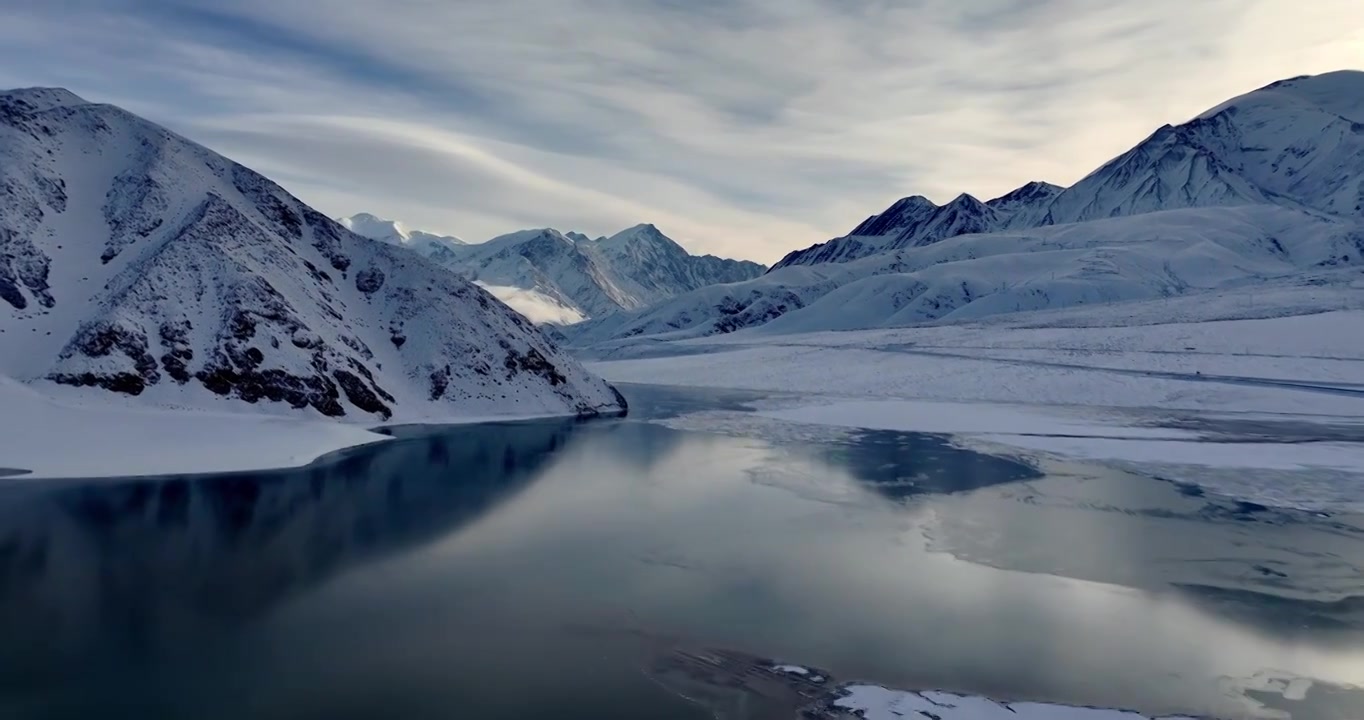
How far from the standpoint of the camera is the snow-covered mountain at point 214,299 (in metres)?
55.6

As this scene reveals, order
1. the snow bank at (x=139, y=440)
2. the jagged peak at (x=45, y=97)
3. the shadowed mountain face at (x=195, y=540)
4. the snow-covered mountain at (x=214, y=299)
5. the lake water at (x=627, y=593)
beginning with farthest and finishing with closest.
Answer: the jagged peak at (x=45, y=97) → the snow-covered mountain at (x=214, y=299) → the snow bank at (x=139, y=440) → the shadowed mountain face at (x=195, y=540) → the lake water at (x=627, y=593)

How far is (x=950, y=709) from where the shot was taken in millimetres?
17547

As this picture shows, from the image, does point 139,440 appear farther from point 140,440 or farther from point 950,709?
point 950,709

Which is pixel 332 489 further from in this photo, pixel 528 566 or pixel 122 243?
pixel 122 243

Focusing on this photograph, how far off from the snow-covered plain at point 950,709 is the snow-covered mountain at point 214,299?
50.8 meters

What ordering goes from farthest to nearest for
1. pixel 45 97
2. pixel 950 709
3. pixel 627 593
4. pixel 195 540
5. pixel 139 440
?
pixel 45 97 < pixel 139 440 < pixel 195 540 < pixel 627 593 < pixel 950 709

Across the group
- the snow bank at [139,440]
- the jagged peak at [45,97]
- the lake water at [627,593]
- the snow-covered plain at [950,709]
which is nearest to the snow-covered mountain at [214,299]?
the jagged peak at [45,97]

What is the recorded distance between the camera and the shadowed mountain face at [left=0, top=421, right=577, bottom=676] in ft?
69.6

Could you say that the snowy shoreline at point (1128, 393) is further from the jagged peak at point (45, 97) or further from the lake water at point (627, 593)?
the jagged peak at point (45, 97)

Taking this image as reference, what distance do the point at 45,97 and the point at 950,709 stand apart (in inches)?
3661

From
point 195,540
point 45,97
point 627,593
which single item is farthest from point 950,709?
point 45,97

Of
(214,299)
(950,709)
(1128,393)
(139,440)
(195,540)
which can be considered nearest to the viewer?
(950,709)

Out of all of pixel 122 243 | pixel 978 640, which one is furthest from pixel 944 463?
pixel 122 243

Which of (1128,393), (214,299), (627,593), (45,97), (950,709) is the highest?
(45,97)
